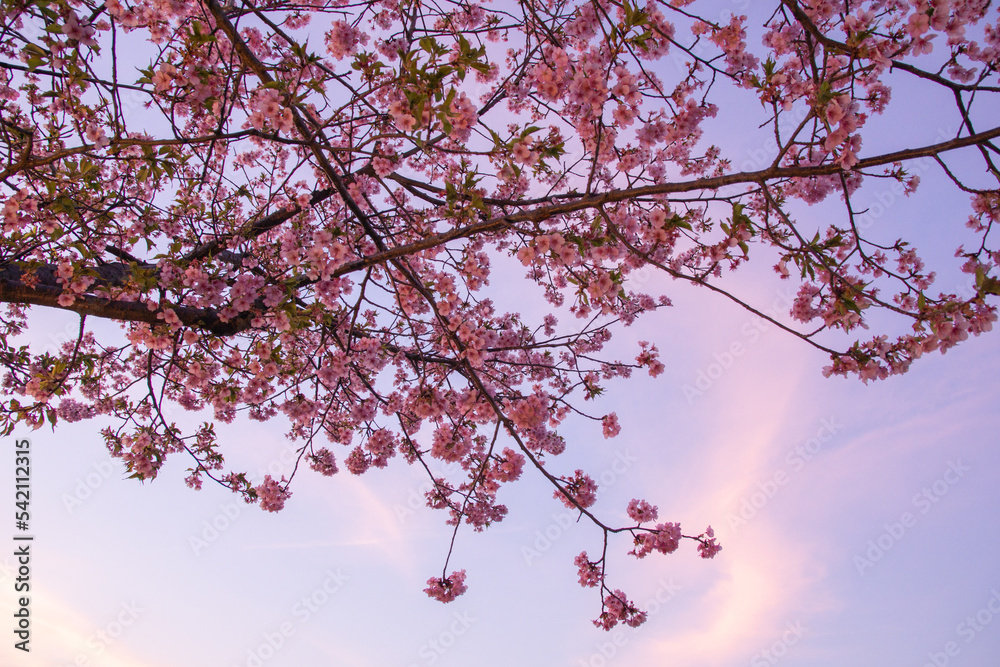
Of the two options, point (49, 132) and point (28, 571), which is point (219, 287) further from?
point (28, 571)

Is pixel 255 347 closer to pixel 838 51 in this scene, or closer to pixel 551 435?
pixel 551 435

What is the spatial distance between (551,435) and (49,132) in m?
4.94

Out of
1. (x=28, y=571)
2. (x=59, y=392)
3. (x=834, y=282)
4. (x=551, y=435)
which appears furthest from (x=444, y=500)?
(x=28, y=571)

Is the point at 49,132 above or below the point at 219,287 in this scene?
above

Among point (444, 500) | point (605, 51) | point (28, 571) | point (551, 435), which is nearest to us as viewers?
point (605, 51)

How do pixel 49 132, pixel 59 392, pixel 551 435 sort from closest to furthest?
pixel 49 132 < pixel 59 392 < pixel 551 435

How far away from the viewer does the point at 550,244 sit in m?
3.15

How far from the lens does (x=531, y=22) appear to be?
176 inches

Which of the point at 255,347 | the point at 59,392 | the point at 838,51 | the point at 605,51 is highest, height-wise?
the point at 605,51

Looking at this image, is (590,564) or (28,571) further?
(28,571)

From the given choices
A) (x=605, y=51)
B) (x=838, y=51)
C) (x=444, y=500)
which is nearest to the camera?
(x=838, y=51)

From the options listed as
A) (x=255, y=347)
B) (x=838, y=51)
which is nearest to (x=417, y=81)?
(x=838, y=51)

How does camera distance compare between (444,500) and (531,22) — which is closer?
(531,22)

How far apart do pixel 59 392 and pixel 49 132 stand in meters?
2.05
